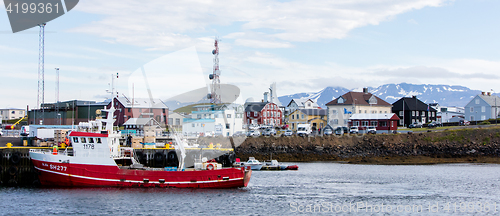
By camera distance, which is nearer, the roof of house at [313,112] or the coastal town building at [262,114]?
the roof of house at [313,112]

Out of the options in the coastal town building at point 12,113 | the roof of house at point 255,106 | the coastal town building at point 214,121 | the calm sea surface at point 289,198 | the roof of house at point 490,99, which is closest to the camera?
the calm sea surface at point 289,198

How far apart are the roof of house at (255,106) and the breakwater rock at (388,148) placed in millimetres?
44879

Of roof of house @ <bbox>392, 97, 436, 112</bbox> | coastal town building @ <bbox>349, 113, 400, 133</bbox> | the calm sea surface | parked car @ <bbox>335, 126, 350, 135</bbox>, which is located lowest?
the calm sea surface

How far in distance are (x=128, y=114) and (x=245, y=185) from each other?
6309 cm

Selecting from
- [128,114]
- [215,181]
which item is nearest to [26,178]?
[215,181]

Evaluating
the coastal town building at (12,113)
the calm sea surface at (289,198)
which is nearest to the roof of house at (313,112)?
the calm sea surface at (289,198)

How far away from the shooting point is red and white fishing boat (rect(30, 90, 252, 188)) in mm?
40125

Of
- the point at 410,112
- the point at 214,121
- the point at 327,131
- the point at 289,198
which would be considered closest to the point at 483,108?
the point at 410,112

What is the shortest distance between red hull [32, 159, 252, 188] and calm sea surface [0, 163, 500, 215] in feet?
2.76

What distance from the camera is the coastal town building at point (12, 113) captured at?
157 m

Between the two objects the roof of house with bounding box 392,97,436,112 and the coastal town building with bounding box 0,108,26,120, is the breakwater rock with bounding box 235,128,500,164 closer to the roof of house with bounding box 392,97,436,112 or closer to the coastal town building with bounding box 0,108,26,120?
the roof of house with bounding box 392,97,436,112

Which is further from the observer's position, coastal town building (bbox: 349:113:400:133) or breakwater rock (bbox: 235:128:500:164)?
coastal town building (bbox: 349:113:400:133)

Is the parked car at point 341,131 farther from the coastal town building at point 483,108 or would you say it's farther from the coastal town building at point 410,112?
the coastal town building at point 483,108

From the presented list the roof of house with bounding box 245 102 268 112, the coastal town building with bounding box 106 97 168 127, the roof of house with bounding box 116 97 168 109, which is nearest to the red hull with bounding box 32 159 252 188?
the coastal town building with bounding box 106 97 168 127
